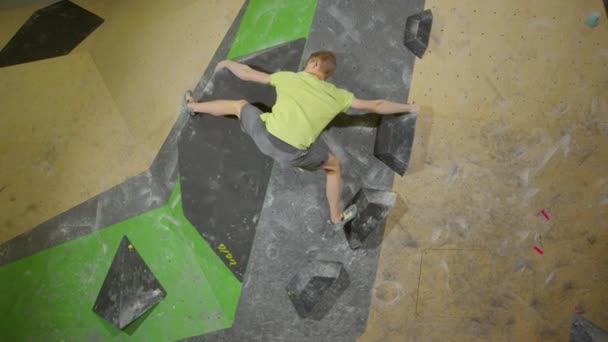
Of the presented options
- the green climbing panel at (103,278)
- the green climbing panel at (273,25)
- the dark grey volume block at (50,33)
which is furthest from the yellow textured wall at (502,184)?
the dark grey volume block at (50,33)

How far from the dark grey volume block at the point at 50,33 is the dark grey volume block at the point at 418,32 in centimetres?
208

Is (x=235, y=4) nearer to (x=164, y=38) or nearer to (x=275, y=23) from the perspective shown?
(x=275, y=23)

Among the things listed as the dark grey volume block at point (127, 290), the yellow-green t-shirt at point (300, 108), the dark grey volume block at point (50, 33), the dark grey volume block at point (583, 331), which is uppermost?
the dark grey volume block at point (50, 33)

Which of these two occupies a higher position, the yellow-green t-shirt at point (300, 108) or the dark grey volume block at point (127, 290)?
the yellow-green t-shirt at point (300, 108)

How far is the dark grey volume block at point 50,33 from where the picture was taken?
2906mm

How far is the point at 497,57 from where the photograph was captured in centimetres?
285

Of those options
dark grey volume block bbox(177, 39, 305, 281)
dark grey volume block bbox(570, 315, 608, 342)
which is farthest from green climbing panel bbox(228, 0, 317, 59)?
dark grey volume block bbox(570, 315, 608, 342)

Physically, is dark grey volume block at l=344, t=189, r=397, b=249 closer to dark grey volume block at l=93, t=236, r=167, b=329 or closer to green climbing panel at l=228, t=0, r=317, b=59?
green climbing panel at l=228, t=0, r=317, b=59

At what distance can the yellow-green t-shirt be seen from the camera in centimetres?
231

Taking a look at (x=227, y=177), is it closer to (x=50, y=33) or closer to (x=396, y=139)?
(x=396, y=139)

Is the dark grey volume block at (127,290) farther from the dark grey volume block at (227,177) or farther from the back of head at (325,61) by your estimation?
the back of head at (325,61)

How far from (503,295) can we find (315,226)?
1.32m

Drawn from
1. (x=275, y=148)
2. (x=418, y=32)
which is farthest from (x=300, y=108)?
(x=418, y=32)

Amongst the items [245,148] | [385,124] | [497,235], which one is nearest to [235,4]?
[245,148]
